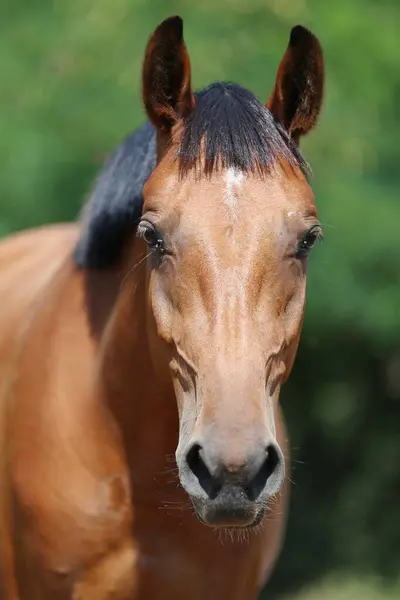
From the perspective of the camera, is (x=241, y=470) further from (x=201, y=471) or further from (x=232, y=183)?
(x=232, y=183)

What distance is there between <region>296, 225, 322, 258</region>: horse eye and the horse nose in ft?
1.92

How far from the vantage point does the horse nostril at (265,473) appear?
2510 mm

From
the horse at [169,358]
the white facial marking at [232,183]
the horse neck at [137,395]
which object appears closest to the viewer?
the horse at [169,358]

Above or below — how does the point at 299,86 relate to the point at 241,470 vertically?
above

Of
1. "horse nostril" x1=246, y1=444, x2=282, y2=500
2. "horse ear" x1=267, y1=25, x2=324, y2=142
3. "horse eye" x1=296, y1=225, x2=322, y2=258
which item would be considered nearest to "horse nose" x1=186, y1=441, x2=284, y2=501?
"horse nostril" x1=246, y1=444, x2=282, y2=500

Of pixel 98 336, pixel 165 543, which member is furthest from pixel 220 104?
pixel 165 543

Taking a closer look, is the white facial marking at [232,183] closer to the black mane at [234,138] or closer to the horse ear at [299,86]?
the black mane at [234,138]

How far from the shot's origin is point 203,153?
9.43 feet

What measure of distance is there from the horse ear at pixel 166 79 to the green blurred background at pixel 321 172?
11.9ft

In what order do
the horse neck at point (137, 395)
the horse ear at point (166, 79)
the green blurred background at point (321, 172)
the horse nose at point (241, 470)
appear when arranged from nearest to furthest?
the horse nose at point (241, 470) < the horse ear at point (166, 79) < the horse neck at point (137, 395) < the green blurred background at point (321, 172)

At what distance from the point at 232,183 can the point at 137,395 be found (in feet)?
2.63

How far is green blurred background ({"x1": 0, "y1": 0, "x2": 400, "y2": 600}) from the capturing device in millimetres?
6676

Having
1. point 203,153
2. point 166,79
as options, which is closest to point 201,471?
point 203,153

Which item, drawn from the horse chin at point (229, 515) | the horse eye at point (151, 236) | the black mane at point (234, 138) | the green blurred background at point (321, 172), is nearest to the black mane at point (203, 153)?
the black mane at point (234, 138)
